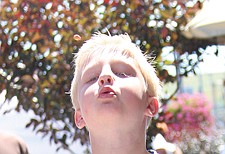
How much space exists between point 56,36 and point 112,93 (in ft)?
6.05

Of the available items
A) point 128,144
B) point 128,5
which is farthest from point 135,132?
point 128,5

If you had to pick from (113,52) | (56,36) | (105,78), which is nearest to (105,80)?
(105,78)

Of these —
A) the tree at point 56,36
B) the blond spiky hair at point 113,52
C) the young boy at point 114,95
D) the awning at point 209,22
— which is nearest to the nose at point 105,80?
the young boy at point 114,95

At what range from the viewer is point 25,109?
3189mm

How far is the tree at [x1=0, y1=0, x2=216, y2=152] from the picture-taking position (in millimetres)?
3111

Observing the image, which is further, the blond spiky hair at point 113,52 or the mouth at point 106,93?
the blond spiky hair at point 113,52

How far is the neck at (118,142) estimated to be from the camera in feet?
4.66

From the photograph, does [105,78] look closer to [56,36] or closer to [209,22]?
[56,36]

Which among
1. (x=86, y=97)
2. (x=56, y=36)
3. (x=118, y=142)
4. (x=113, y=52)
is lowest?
(x=118, y=142)

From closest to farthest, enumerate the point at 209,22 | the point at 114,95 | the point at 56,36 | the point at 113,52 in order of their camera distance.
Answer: the point at 114,95 < the point at 113,52 < the point at 56,36 < the point at 209,22

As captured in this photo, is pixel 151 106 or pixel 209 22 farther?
pixel 209 22

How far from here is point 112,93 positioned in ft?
4.48

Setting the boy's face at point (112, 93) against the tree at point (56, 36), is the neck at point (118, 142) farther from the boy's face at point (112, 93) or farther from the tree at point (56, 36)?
the tree at point (56, 36)

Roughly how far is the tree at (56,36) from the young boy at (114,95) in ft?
5.02
